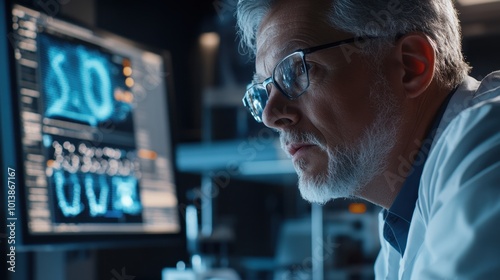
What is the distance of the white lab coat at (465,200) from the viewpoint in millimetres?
659

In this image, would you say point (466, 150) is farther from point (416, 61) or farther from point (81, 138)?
A: point (81, 138)

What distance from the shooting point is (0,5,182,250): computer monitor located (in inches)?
41.3

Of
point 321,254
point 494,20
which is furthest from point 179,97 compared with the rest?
point 494,20

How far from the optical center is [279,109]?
3.37ft

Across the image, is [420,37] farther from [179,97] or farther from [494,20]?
[179,97]

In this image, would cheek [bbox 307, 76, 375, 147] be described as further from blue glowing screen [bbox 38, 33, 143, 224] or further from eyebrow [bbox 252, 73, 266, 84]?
blue glowing screen [bbox 38, 33, 143, 224]

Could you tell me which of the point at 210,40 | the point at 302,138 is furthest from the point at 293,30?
the point at 210,40

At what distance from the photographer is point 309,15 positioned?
41.1 inches

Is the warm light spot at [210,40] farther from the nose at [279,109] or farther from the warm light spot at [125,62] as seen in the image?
the nose at [279,109]

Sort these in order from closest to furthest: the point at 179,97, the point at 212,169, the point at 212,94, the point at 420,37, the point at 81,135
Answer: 1. the point at 420,37
2. the point at 81,135
3. the point at 212,169
4. the point at 212,94
5. the point at 179,97

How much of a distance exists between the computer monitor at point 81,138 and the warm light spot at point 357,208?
7.97 ft

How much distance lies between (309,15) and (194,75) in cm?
384

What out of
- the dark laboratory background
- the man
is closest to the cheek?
the man

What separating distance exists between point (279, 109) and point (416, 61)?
24 centimetres
